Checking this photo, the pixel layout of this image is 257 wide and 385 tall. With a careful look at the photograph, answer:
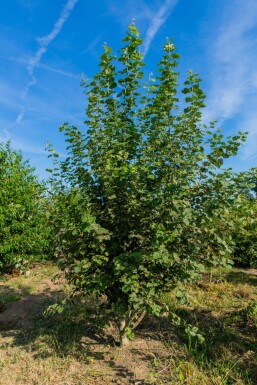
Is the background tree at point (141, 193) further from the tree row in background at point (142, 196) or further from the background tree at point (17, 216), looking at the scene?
the background tree at point (17, 216)

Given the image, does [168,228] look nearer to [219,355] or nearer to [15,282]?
[219,355]

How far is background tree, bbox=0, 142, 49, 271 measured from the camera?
6.91m

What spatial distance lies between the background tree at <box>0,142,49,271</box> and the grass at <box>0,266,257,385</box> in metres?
1.48

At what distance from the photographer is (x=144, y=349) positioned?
457 cm

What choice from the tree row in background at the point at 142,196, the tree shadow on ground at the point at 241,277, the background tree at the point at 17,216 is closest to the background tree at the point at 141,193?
the tree row in background at the point at 142,196

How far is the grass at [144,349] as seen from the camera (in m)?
3.83

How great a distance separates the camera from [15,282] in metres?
9.30

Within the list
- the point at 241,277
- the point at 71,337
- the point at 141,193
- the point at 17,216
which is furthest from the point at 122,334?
the point at 241,277

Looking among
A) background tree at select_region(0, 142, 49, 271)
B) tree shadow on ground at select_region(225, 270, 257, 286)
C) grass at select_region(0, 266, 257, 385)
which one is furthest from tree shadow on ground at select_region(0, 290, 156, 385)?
tree shadow on ground at select_region(225, 270, 257, 286)

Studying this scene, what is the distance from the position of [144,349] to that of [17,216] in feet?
14.5

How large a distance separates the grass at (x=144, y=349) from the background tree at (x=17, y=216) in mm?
1476

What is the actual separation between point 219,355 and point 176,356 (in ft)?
1.93

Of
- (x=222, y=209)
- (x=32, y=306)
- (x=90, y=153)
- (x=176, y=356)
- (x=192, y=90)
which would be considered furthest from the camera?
(x=32, y=306)

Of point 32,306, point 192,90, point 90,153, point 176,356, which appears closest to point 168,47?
point 192,90
